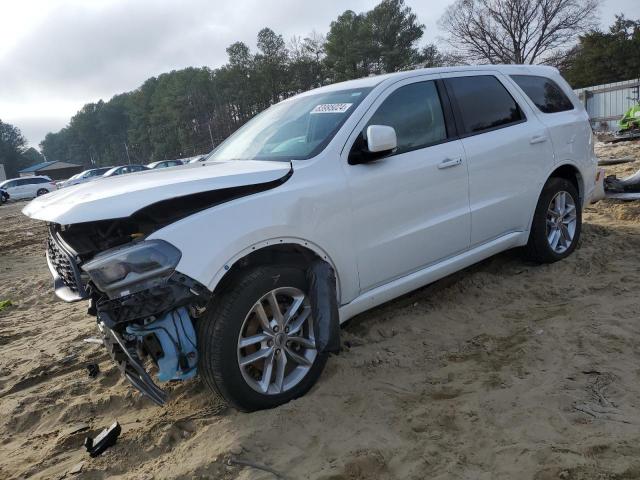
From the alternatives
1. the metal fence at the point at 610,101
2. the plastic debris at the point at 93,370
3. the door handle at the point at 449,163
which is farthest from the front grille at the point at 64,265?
the metal fence at the point at 610,101

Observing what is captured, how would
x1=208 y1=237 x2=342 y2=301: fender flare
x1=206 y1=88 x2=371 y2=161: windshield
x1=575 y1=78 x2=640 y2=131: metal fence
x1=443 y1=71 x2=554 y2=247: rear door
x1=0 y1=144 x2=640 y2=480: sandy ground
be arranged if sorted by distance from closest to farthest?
1. x1=0 y1=144 x2=640 y2=480: sandy ground
2. x1=208 y1=237 x2=342 y2=301: fender flare
3. x1=206 y1=88 x2=371 y2=161: windshield
4. x1=443 y1=71 x2=554 y2=247: rear door
5. x1=575 y1=78 x2=640 y2=131: metal fence

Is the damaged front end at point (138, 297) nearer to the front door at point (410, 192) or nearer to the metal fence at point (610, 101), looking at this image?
the front door at point (410, 192)

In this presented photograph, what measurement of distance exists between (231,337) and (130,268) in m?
0.60

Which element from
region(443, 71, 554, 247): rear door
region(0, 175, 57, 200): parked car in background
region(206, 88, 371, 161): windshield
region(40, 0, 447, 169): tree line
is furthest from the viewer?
region(40, 0, 447, 169): tree line

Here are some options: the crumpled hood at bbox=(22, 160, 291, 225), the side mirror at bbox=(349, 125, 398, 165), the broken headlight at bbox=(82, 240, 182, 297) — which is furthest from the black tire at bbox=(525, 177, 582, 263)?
the broken headlight at bbox=(82, 240, 182, 297)

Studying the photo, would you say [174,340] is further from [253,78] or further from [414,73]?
[253,78]

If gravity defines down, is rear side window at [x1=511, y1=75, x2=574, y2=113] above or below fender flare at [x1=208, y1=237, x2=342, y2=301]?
above

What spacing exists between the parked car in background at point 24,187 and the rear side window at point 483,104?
34.6 m

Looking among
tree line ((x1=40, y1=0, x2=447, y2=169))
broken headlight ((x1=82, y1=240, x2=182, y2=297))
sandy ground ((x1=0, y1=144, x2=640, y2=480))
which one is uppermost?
tree line ((x1=40, y1=0, x2=447, y2=169))

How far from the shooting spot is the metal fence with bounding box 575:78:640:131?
74.9 feet

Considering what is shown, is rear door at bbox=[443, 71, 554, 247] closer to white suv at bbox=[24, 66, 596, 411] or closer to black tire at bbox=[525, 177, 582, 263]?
white suv at bbox=[24, 66, 596, 411]

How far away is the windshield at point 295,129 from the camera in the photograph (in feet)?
10.7

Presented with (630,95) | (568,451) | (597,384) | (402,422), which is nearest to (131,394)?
(402,422)

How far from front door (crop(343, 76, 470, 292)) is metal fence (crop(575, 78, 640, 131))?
22.3 m
